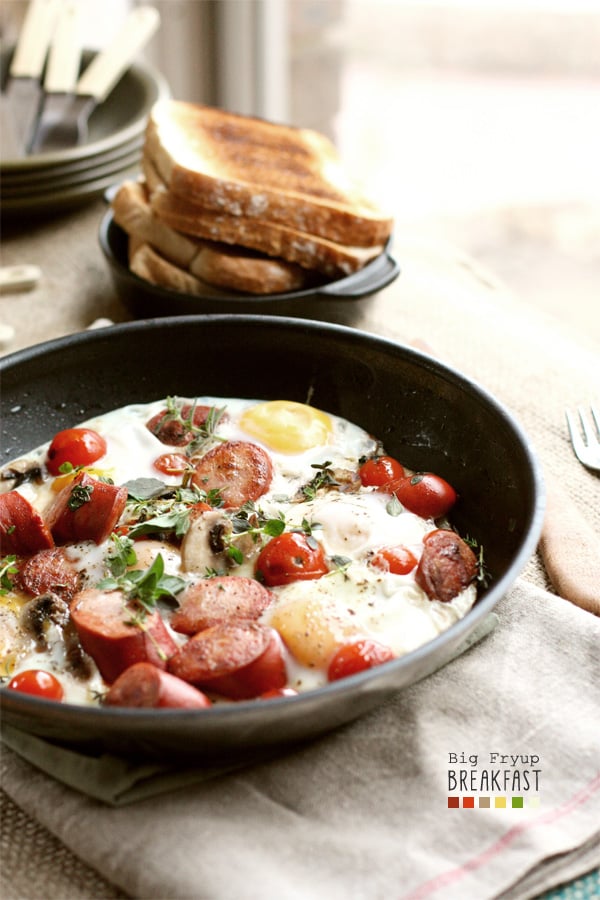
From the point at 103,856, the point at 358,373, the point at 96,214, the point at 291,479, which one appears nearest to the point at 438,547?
the point at 291,479

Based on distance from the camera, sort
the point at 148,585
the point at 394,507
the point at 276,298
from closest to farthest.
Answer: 1. the point at 148,585
2. the point at 394,507
3. the point at 276,298

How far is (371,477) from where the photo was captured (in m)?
2.16

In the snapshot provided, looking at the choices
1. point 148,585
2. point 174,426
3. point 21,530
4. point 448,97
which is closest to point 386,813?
point 148,585

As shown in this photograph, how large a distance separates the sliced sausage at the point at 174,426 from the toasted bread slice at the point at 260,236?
0.68 meters

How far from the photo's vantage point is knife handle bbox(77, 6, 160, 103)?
12.8ft

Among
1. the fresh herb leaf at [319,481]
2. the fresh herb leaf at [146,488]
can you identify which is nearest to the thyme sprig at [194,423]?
the fresh herb leaf at [146,488]

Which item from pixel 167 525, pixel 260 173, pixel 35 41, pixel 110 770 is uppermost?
pixel 35 41

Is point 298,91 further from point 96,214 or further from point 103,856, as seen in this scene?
point 103,856

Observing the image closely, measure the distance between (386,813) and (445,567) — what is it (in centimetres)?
49

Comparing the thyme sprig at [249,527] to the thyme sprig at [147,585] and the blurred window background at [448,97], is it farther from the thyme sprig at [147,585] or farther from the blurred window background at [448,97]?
the blurred window background at [448,97]

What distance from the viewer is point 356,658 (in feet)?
5.29

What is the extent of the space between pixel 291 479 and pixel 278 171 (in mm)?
1341

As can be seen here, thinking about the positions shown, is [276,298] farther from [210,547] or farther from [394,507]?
[210,547]

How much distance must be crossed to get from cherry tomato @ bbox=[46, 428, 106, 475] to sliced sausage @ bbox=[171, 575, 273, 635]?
541 millimetres
